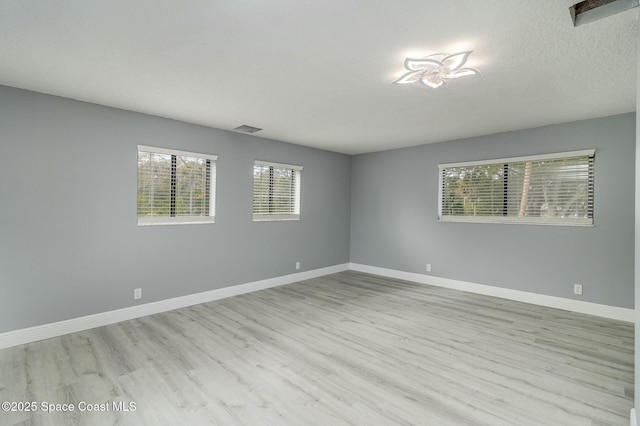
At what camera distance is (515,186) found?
176 inches

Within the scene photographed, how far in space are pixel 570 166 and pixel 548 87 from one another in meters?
1.75

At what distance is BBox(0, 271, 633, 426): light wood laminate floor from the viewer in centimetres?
197

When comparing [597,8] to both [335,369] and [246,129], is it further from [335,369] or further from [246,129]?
[246,129]

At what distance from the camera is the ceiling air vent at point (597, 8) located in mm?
1683

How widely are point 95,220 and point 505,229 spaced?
5361 millimetres

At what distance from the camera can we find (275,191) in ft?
17.2

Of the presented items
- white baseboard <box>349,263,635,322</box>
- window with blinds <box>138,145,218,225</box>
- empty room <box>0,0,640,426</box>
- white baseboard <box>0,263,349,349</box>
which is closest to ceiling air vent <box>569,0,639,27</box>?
empty room <box>0,0,640,426</box>

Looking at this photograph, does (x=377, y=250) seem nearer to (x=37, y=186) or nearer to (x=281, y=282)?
(x=281, y=282)

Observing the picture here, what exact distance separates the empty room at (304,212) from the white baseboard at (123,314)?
2 centimetres

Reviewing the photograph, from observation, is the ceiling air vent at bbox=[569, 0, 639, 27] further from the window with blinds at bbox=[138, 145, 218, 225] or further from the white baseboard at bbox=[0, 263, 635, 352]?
the window with blinds at bbox=[138, 145, 218, 225]

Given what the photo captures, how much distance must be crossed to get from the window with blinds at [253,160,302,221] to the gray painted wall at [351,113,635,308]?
1.56 m

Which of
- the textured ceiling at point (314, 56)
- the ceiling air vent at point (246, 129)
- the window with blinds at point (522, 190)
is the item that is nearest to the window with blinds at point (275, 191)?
the ceiling air vent at point (246, 129)

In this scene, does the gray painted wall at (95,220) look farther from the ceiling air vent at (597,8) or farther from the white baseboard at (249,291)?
the ceiling air vent at (597,8)

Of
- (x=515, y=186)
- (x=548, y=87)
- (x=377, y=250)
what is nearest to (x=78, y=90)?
(x=548, y=87)
